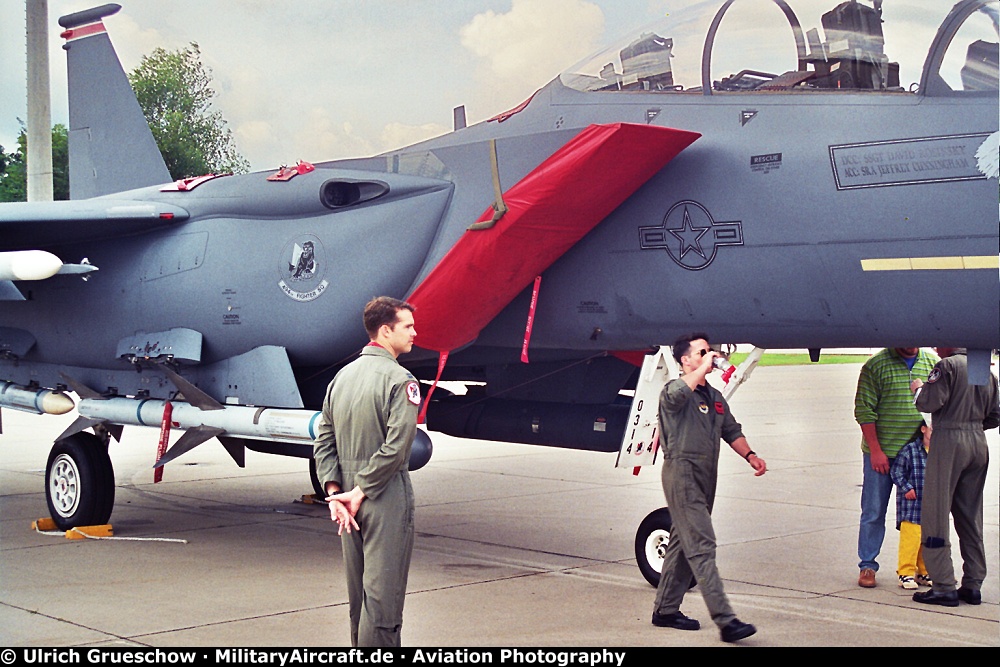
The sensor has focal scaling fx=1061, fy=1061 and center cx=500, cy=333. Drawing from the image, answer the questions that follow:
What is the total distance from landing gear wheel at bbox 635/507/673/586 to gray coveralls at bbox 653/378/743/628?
2.96 ft

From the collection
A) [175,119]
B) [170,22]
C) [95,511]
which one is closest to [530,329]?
[95,511]

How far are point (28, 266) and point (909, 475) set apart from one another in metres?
5.15

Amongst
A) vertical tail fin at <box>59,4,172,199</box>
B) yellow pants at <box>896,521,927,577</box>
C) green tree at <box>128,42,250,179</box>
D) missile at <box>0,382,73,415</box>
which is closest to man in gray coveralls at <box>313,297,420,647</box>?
yellow pants at <box>896,521,927,577</box>

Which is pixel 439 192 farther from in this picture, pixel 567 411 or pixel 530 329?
pixel 567 411

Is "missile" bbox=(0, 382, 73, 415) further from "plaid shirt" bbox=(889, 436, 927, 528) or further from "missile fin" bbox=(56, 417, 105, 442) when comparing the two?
"plaid shirt" bbox=(889, 436, 927, 528)

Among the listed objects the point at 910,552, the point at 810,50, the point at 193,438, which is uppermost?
the point at 810,50

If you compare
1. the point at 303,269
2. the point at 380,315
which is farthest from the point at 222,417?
the point at 380,315

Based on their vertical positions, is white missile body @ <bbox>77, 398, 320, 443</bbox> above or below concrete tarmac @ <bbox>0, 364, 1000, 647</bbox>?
above

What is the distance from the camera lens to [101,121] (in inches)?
390

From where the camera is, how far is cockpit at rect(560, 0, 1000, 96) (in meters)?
4.71

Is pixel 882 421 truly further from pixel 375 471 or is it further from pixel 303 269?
pixel 303 269

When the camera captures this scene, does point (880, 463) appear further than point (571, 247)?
Yes

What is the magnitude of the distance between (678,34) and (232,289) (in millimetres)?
3390

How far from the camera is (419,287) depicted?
6164 mm
